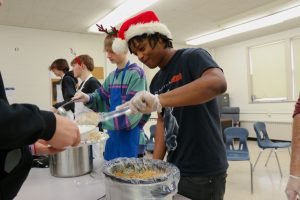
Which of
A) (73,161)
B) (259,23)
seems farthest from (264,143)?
(73,161)

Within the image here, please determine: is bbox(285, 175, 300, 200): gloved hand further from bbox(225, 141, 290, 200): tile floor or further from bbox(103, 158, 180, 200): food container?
bbox(225, 141, 290, 200): tile floor

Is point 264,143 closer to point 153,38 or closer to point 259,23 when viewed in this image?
point 259,23

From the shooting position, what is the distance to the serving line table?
40.7 inches

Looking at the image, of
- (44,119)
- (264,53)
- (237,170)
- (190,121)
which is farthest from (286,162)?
(44,119)

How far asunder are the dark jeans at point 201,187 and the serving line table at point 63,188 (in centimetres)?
8

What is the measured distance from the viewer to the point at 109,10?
4.16 meters

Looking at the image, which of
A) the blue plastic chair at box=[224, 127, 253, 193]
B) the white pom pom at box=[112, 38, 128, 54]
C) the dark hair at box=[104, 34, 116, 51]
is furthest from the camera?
the blue plastic chair at box=[224, 127, 253, 193]

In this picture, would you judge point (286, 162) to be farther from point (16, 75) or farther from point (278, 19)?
point (16, 75)

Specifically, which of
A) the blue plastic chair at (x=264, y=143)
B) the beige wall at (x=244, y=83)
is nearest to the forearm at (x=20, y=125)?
the blue plastic chair at (x=264, y=143)

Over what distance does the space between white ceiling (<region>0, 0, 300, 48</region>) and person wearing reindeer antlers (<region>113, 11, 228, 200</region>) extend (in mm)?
2991

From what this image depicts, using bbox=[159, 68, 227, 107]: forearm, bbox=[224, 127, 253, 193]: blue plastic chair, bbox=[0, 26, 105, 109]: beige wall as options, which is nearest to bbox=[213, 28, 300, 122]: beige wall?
bbox=[224, 127, 253, 193]: blue plastic chair

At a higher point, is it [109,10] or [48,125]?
[109,10]

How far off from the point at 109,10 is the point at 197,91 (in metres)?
3.64

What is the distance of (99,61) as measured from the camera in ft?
18.7
